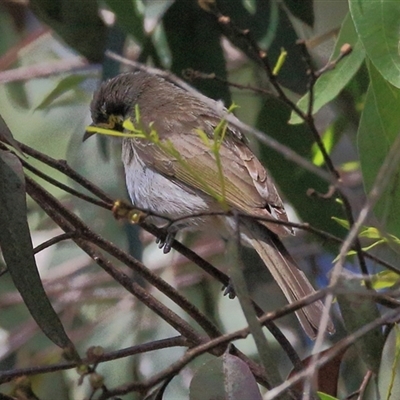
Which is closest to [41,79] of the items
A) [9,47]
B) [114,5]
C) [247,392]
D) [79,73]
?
[9,47]

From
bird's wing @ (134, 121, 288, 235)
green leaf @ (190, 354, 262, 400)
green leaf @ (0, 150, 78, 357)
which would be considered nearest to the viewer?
green leaf @ (190, 354, 262, 400)

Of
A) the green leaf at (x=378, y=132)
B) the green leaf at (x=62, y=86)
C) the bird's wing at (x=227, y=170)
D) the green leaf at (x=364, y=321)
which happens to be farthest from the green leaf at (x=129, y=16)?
the green leaf at (x=364, y=321)

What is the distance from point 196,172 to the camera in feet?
10.4

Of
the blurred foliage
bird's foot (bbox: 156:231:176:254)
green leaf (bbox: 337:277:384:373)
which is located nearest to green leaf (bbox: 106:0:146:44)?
the blurred foliage

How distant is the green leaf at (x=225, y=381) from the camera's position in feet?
6.05

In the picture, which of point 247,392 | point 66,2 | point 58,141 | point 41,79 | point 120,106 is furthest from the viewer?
point 41,79

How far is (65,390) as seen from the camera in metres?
4.04

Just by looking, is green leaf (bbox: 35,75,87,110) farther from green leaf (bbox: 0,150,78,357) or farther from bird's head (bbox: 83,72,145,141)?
green leaf (bbox: 0,150,78,357)

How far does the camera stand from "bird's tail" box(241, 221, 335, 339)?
2594mm

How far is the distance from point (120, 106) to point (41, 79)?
1.25 m

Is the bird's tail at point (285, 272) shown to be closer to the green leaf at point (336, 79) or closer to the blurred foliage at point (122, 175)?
the blurred foliage at point (122, 175)

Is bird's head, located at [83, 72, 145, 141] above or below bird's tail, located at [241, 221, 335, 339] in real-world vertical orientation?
above

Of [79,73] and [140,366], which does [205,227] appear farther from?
[79,73]

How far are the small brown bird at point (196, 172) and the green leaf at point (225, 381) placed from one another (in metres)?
0.70
